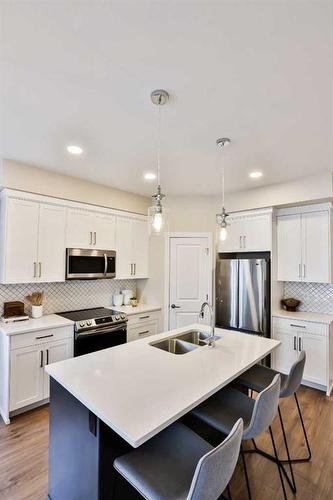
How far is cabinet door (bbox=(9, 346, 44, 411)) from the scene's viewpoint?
2621mm

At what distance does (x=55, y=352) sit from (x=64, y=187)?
2009 millimetres

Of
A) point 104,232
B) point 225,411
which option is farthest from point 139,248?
point 225,411

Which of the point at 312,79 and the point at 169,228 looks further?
the point at 169,228

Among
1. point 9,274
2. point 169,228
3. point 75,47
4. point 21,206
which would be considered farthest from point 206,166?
point 9,274

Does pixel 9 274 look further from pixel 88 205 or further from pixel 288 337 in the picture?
pixel 288 337

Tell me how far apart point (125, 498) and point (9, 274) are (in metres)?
2.33

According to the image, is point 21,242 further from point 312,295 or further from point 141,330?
point 312,295

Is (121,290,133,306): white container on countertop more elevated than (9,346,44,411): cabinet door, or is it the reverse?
(121,290,133,306): white container on countertop

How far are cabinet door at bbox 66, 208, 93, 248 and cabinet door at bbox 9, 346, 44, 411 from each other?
1320mm

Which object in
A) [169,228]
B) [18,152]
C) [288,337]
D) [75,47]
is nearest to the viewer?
[75,47]

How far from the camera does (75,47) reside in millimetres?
1364

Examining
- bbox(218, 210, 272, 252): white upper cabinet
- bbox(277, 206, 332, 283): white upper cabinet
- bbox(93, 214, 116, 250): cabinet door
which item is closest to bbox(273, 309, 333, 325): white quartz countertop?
bbox(277, 206, 332, 283): white upper cabinet

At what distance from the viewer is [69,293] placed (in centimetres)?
366

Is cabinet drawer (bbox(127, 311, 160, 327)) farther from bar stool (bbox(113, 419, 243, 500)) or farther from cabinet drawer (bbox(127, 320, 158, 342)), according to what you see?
bar stool (bbox(113, 419, 243, 500))
